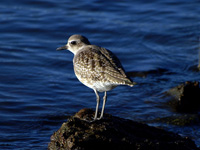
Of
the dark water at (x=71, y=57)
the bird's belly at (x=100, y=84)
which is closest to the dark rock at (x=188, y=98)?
the dark water at (x=71, y=57)

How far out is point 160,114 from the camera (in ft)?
33.0

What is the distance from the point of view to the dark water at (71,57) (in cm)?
1007

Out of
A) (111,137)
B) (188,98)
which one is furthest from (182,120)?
(111,137)

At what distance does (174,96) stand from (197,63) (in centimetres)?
317

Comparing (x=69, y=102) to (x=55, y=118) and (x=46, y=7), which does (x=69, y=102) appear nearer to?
(x=55, y=118)

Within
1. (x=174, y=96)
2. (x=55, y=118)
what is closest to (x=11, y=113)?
(x=55, y=118)

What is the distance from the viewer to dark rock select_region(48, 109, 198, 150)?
643cm

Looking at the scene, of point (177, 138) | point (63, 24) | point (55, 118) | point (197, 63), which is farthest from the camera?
point (63, 24)

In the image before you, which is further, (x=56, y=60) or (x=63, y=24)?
(x=63, y=24)

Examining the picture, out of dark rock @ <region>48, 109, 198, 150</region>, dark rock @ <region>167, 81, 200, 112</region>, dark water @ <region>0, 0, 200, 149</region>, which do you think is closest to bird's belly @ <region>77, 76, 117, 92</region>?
dark rock @ <region>48, 109, 198, 150</region>

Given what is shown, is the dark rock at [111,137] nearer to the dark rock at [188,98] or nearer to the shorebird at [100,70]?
the shorebird at [100,70]

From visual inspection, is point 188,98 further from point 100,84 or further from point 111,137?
point 111,137

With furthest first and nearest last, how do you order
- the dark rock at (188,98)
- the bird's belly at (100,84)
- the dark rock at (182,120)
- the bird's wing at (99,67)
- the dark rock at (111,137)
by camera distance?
the dark rock at (188,98)
the dark rock at (182,120)
the bird's belly at (100,84)
the bird's wing at (99,67)
the dark rock at (111,137)

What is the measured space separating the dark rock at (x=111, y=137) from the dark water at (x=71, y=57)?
1.77 metres
